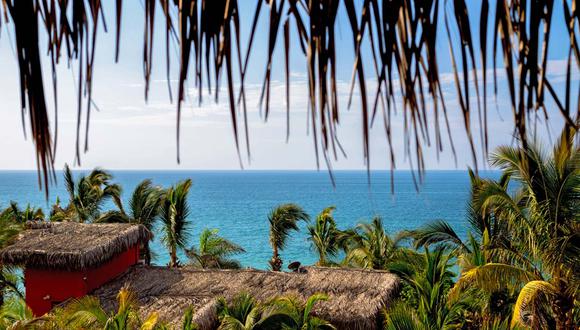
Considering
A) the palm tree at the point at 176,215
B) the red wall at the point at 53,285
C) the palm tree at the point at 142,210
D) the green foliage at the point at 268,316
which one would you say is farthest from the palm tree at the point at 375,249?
the red wall at the point at 53,285

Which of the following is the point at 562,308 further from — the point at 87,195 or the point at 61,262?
the point at 87,195

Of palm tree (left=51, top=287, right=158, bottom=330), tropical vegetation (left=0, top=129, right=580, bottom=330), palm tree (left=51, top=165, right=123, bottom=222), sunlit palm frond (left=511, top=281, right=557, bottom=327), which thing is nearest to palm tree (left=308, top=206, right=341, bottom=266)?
tropical vegetation (left=0, top=129, right=580, bottom=330)

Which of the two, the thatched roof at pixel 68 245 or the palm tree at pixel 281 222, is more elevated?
the thatched roof at pixel 68 245

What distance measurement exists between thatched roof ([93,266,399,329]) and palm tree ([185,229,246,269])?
15.1 ft

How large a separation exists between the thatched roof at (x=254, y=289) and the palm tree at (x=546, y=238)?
198 cm

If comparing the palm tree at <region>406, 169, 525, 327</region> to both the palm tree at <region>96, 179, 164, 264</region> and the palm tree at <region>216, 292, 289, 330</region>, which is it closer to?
the palm tree at <region>216, 292, 289, 330</region>

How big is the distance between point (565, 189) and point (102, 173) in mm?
14703

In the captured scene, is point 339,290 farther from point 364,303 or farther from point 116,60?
point 116,60

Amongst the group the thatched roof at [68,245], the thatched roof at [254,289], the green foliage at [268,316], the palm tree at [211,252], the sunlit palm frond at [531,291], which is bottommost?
the palm tree at [211,252]

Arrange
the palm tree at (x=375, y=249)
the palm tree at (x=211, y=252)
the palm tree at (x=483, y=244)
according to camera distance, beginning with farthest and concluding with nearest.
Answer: the palm tree at (x=211, y=252) → the palm tree at (x=375, y=249) → the palm tree at (x=483, y=244)

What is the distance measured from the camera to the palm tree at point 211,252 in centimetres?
1572

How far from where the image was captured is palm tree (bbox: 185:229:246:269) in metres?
15.7

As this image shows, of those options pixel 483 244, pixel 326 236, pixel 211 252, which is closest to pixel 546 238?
pixel 483 244

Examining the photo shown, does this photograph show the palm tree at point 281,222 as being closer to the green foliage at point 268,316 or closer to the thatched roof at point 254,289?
the thatched roof at point 254,289
